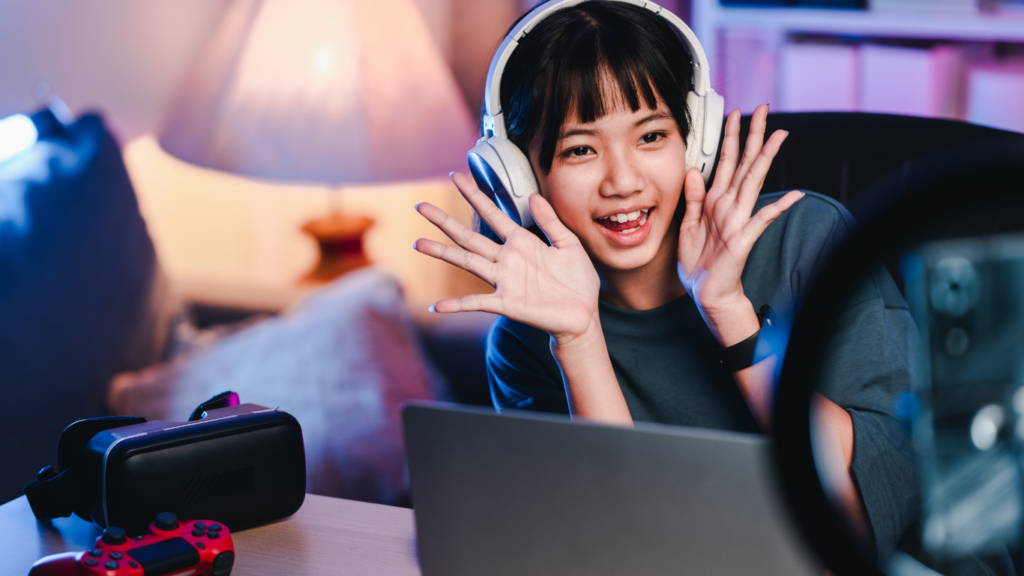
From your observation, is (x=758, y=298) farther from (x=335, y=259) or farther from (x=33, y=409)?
(x=33, y=409)

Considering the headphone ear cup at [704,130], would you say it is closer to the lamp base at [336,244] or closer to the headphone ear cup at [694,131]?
the headphone ear cup at [694,131]

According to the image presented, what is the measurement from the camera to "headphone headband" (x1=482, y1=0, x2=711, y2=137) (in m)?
0.86

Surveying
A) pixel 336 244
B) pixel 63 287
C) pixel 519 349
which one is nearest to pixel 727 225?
pixel 519 349

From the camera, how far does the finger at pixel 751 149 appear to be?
887 millimetres

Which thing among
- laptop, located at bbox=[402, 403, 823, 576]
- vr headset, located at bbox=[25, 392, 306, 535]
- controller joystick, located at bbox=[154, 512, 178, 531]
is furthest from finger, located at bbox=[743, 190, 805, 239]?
controller joystick, located at bbox=[154, 512, 178, 531]

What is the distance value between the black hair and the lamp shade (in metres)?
0.74

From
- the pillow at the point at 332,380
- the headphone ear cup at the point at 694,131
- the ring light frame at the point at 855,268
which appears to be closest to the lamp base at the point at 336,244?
the pillow at the point at 332,380

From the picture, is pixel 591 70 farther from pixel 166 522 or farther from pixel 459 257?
pixel 166 522

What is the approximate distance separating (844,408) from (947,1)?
53.8 inches

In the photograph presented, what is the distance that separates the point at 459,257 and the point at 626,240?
0.24 metres

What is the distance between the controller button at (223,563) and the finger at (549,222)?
472 millimetres

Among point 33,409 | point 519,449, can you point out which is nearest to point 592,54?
point 519,449

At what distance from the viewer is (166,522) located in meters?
0.65

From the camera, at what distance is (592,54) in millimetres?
Answer: 914
